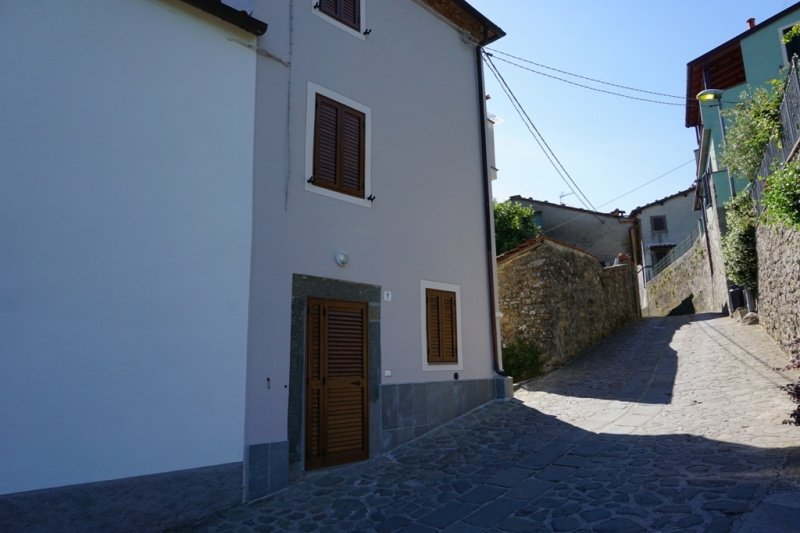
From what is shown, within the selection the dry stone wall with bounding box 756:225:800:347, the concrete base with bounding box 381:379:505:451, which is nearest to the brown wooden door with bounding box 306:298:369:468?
the concrete base with bounding box 381:379:505:451

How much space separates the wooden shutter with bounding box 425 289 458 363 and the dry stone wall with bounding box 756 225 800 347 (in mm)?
5451

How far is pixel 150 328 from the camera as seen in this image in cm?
523

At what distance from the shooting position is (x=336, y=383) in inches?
274

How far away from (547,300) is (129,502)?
9498mm

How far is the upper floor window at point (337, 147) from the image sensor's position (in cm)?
725

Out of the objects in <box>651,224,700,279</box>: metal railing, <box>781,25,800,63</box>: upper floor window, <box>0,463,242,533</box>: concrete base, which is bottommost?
<box>0,463,242,533</box>: concrete base

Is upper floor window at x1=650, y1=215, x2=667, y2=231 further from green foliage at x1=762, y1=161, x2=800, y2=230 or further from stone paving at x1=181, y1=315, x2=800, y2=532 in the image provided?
green foliage at x1=762, y1=161, x2=800, y2=230

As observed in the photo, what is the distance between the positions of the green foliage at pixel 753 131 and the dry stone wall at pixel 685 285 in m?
8.62

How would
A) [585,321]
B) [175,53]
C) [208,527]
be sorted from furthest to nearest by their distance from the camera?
[585,321], [175,53], [208,527]

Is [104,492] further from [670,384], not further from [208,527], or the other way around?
[670,384]

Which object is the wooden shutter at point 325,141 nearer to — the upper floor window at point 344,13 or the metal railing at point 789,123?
the upper floor window at point 344,13

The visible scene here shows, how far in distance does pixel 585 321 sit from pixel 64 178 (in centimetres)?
1248

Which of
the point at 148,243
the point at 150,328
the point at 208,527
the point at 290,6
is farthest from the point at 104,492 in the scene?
the point at 290,6

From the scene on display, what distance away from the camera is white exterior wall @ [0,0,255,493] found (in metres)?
4.59
